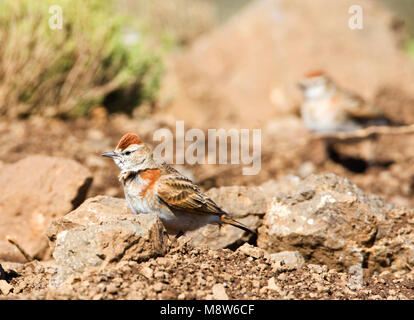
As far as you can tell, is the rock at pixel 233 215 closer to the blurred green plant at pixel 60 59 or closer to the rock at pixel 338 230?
the rock at pixel 338 230

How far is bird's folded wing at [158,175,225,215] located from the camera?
4.11 metres

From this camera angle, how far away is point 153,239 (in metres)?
3.51

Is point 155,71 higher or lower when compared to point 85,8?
lower

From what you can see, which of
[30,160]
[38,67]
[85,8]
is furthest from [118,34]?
[30,160]

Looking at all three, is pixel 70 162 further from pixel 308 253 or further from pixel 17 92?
pixel 17 92

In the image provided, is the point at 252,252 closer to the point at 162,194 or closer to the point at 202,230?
the point at 202,230

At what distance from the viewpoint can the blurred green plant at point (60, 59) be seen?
8.27m

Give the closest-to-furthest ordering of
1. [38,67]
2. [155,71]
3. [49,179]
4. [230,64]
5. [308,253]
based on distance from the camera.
Result: [308,253]
[49,179]
[38,67]
[155,71]
[230,64]

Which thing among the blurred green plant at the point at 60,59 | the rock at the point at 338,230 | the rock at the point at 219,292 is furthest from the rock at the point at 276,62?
the rock at the point at 219,292

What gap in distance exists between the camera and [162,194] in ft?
13.4

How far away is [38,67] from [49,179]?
4080 millimetres

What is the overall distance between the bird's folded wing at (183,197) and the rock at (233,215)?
25 centimetres

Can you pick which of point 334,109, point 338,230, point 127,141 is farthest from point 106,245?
point 334,109

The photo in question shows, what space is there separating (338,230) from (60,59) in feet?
19.9
